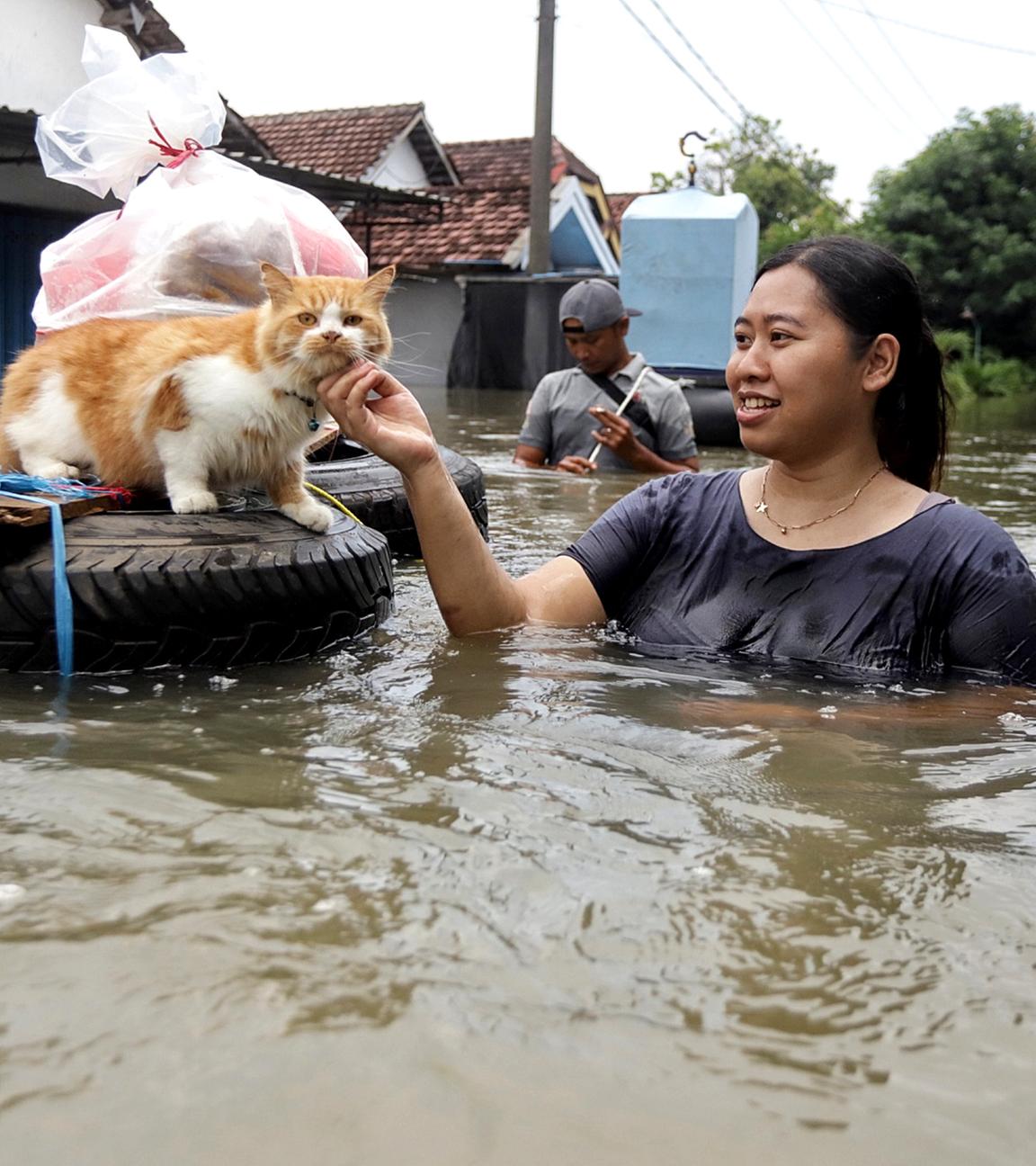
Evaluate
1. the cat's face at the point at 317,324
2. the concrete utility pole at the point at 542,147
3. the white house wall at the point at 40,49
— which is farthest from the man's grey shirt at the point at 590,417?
the concrete utility pole at the point at 542,147

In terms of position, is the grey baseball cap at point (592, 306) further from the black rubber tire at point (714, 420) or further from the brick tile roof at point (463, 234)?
the brick tile roof at point (463, 234)

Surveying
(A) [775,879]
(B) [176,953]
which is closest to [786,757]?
(A) [775,879]

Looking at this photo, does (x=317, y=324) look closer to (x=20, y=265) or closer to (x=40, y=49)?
(x=20, y=265)

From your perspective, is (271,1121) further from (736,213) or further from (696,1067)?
(736,213)

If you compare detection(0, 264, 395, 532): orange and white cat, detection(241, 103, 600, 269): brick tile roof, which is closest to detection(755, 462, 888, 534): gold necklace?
detection(0, 264, 395, 532): orange and white cat

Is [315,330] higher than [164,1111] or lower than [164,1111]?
higher

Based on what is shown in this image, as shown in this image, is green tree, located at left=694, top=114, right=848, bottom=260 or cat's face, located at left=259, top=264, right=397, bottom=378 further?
green tree, located at left=694, top=114, right=848, bottom=260

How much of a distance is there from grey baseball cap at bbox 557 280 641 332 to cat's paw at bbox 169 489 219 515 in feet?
15.4

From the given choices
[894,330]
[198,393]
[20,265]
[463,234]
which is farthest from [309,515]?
[463,234]

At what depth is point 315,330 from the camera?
10.8 ft

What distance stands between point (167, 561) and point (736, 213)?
459 inches

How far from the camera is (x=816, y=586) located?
3357mm

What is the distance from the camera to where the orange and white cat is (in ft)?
11.1

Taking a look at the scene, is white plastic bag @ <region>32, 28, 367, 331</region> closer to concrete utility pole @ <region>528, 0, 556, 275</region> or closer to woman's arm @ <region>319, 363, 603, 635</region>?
woman's arm @ <region>319, 363, 603, 635</region>
